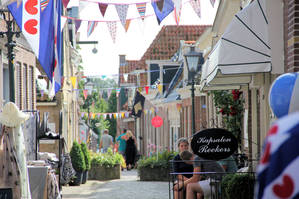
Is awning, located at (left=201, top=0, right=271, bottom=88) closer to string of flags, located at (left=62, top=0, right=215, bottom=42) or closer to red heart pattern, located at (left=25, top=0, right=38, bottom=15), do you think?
string of flags, located at (left=62, top=0, right=215, bottom=42)

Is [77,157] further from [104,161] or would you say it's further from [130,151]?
[130,151]

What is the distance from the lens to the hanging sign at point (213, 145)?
762cm

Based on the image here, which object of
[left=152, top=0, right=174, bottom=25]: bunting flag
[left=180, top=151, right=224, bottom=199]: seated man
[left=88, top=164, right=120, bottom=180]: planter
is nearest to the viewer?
[left=180, top=151, right=224, bottom=199]: seated man

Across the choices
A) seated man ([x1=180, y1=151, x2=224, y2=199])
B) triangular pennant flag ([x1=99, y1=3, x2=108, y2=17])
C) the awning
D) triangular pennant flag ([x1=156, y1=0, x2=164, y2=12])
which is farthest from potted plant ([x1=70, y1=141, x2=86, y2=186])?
the awning

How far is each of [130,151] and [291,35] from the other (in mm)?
19842

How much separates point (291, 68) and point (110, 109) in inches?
3708

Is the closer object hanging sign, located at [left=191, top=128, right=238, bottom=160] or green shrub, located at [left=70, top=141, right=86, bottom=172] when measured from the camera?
hanging sign, located at [left=191, top=128, right=238, bottom=160]

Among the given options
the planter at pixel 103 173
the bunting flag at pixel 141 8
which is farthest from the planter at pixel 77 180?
the bunting flag at pixel 141 8

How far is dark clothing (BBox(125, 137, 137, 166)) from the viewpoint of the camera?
26256 millimetres

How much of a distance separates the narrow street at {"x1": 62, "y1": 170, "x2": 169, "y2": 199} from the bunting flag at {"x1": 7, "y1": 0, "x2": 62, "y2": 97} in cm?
515

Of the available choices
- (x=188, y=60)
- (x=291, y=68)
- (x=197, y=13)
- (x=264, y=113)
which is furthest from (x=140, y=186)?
(x=291, y=68)

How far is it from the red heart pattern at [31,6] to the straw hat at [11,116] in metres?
1.83

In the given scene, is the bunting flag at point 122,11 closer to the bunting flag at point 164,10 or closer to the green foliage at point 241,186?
the bunting flag at point 164,10

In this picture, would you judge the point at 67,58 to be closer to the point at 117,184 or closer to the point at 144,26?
the point at 117,184
